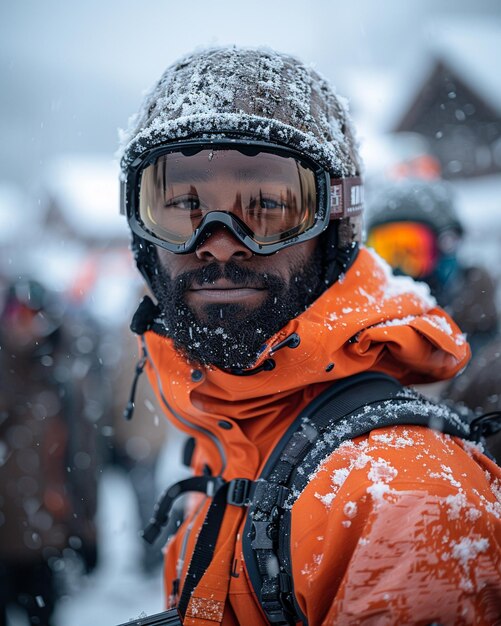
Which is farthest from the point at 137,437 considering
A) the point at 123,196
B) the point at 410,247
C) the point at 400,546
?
the point at 400,546

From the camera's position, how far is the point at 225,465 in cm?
161

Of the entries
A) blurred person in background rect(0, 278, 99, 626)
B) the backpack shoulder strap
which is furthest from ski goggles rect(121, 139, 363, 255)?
blurred person in background rect(0, 278, 99, 626)

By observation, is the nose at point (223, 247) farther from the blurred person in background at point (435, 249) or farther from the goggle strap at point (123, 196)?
the blurred person in background at point (435, 249)

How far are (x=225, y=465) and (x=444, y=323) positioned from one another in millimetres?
841

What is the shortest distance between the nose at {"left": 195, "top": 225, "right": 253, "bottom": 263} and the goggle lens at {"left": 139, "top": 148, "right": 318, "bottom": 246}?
0.05 meters

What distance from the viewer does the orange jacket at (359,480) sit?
3.56ft

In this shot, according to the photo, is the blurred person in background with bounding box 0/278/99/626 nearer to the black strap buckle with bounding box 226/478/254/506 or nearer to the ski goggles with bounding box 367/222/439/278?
the ski goggles with bounding box 367/222/439/278

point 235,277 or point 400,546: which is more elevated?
point 235,277

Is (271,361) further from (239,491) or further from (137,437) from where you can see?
(137,437)

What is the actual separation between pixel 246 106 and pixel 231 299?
62 cm

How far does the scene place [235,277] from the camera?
61.6 inches

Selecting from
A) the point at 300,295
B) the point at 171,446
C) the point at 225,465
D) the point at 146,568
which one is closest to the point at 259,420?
the point at 225,465

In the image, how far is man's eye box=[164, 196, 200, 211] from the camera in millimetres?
1623

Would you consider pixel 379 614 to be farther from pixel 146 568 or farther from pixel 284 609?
pixel 146 568
